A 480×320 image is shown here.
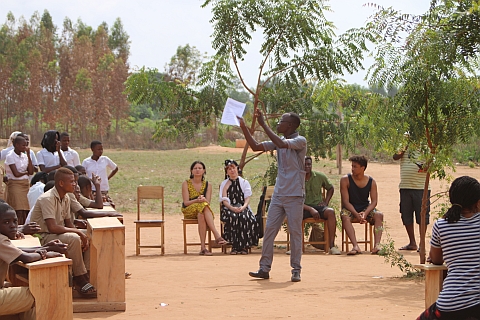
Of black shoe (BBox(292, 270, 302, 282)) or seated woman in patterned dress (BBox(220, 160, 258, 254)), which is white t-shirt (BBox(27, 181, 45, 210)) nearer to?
black shoe (BBox(292, 270, 302, 282))

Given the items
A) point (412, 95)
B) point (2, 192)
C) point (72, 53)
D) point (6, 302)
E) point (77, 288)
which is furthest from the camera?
point (72, 53)

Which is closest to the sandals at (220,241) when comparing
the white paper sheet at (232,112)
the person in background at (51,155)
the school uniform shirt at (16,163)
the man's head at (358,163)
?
the man's head at (358,163)

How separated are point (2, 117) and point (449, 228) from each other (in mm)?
56198

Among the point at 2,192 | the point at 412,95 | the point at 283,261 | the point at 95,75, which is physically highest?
the point at 95,75

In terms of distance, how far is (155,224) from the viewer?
11.9 meters

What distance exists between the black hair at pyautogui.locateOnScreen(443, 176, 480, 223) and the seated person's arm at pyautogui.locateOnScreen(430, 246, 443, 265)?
36 centimetres

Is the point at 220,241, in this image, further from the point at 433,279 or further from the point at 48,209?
the point at 433,279

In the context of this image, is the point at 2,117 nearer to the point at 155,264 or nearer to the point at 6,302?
the point at 155,264

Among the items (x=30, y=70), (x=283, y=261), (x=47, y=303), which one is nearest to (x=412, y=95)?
(x=283, y=261)

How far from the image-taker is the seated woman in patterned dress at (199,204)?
11.9m

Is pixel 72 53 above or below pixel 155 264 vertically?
above

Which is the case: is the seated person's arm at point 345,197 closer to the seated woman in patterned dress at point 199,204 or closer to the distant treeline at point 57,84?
the seated woman in patterned dress at point 199,204

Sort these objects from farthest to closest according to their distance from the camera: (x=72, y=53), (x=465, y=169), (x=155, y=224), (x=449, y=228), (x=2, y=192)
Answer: (x=72, y=53)
(x=465, y=169)
(x=155, y=224)
(x=2, y=192)
(x=449, y=228)

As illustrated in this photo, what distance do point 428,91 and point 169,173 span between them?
2316 centimetres
